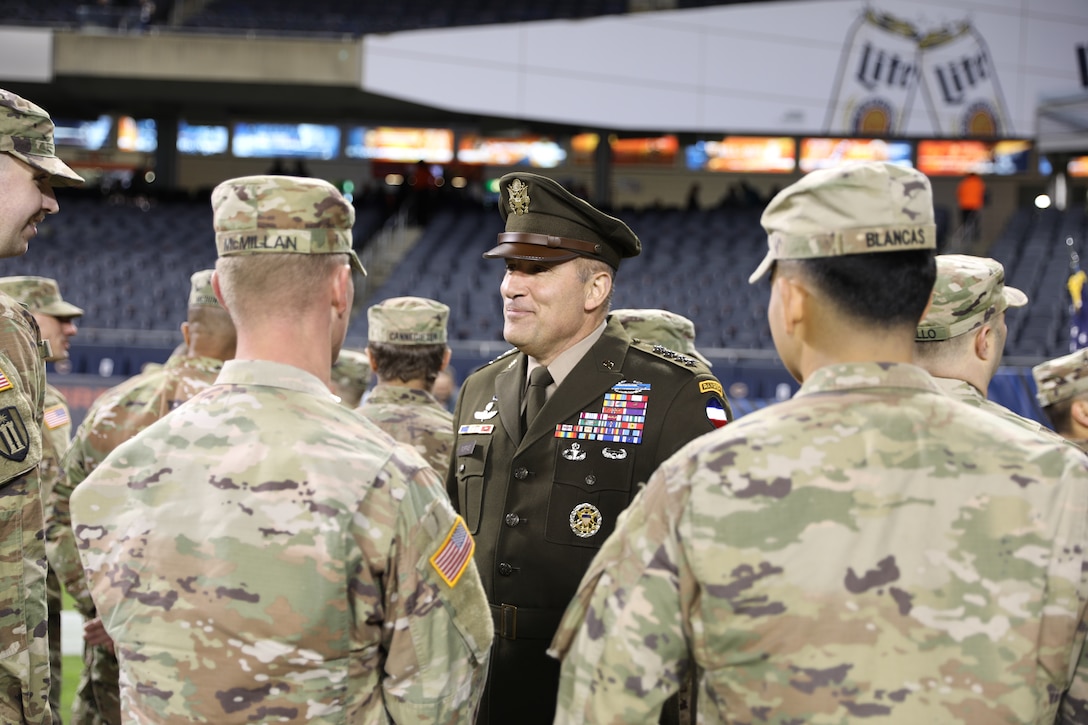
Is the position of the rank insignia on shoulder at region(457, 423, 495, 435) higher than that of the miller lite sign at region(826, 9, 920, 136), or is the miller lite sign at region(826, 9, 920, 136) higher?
the miller lite sign at region(826, 9, 920, 136)

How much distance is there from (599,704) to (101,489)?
3.19 ft

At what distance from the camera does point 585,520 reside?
106 inches

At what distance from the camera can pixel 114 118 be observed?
89.7 feet

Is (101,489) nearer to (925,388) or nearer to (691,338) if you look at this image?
(925,388)

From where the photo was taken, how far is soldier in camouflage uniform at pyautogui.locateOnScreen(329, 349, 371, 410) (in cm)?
546

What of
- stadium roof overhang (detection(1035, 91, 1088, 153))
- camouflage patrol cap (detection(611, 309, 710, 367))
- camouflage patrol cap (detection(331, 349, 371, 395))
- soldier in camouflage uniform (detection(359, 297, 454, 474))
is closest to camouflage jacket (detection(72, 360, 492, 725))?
soldier in camouflage uniform (detection(359, 297, 454, 474))

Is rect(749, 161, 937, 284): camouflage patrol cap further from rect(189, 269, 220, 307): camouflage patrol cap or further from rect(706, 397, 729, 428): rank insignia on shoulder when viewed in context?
rect(189, 269, 220, 307): camouflage patrol cap

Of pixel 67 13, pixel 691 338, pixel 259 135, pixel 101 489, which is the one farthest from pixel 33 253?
pixel 101 489

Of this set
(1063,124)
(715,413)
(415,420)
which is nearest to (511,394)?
(715,413)

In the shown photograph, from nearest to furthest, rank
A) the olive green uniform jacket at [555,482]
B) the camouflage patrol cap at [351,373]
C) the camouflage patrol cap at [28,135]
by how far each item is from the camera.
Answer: the camouflage patrol cap at [28,135], the olive green uniform jacket at [555,482], the camouflage patrol cap at [351,373]

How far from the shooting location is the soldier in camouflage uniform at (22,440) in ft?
7.82

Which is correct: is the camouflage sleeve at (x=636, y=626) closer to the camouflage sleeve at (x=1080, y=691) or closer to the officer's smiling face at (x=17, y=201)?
the camouflage sleeve at (x=1080, y=691)

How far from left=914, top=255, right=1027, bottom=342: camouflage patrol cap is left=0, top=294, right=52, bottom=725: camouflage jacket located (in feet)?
6.89

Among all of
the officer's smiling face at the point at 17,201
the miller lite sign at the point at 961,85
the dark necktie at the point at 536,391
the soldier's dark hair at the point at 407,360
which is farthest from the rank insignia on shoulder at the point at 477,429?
the miller lite sign at the point at 961,85
